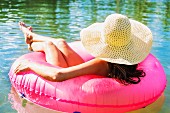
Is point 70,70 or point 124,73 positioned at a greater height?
point 70,70

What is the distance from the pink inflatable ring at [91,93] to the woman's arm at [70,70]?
100 mm

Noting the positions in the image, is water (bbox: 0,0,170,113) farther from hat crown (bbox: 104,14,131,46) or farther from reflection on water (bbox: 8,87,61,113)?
hat crown (bbox: 104,14,131,46)

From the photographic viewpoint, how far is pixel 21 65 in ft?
11.8

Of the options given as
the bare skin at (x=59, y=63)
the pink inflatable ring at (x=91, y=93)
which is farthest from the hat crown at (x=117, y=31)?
the pink inflatable ring at (x=91, y=93)

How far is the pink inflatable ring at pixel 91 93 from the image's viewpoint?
3170 millimetres

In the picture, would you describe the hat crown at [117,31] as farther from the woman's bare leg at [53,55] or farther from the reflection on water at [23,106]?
the reflection on water at [23,106]

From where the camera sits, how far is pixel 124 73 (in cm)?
318

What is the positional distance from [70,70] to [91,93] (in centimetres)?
32

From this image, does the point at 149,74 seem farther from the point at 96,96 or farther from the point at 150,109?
the point at 96,96

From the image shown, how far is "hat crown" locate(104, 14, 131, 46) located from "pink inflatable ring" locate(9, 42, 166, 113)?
39cm

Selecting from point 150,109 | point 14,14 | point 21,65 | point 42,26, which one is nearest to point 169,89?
point 150,109

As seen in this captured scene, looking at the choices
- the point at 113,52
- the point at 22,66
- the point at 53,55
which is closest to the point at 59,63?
the point at 53,55

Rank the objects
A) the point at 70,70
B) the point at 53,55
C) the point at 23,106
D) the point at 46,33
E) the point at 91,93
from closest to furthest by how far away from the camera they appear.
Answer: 1. the point at 70,70
2. the point at 91,93
3. the point at 23,106
4. the point at 53,55
5. the point at 46,33

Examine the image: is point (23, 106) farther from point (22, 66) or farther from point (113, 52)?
point (113, 52)
